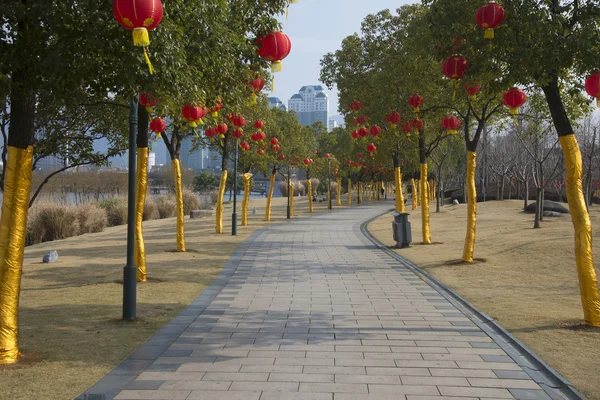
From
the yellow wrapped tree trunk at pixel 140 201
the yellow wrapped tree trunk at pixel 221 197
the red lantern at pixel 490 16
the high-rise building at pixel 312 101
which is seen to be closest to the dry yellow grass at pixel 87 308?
the yellow wrapped tree trunk at pixel 140 201

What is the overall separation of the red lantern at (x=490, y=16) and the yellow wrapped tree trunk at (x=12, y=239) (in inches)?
232

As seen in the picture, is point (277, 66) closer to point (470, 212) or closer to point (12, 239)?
point (12, 239)

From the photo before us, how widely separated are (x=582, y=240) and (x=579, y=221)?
0.86ft

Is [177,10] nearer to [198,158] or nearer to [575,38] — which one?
[575,38]

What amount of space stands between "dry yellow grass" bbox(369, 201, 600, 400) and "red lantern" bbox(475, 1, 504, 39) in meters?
4.09

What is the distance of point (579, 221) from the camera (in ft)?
24.3

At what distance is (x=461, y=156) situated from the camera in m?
50.4

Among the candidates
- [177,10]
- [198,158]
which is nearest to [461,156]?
[177,10]

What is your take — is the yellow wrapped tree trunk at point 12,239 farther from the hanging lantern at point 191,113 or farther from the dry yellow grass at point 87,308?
the hanging lantern at point 191,113

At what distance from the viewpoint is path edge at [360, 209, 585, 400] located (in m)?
4.96

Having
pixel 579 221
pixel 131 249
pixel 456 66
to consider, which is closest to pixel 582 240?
pixel 579 221

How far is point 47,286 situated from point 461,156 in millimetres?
45082

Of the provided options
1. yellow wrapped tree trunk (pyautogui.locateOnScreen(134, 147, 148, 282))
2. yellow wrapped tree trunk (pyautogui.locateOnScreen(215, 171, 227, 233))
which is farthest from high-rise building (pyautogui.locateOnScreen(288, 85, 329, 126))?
yellow wrapped tree trunk (pyautogui.locateOnScreen(134, 147, 148, 282))

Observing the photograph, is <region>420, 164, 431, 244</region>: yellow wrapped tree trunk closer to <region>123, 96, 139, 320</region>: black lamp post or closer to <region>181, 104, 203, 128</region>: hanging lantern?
<region>181, 104, 203, 128</region>: hanging lantern
